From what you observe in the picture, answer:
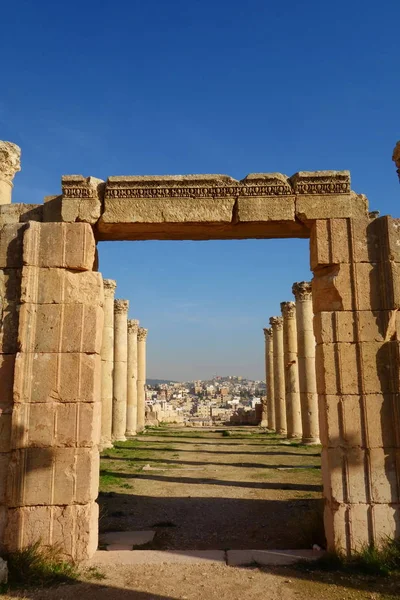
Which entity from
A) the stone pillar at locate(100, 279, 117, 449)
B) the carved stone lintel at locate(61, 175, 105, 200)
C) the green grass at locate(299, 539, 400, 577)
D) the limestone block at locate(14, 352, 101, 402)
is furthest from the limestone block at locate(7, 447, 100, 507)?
the stone pillar at locate(100, 279, 117, 449)

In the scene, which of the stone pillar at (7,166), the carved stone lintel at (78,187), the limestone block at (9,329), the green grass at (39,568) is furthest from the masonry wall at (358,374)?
the stone pillar at (7,166)

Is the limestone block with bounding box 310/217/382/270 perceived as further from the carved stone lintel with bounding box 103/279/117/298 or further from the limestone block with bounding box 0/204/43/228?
the carved stone lintel with bounding box 103/279/117/298

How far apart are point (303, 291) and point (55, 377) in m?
16.1

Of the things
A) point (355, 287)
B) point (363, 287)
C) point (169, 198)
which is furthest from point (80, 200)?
point (363, 287)

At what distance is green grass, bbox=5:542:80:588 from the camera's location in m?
6.09

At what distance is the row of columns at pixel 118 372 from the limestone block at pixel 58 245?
1256 centimetres

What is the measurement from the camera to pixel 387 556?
6.43 m

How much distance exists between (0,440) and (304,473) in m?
9.68

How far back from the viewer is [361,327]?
23.4 feet

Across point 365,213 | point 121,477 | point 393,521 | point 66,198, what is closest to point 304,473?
point 121,477

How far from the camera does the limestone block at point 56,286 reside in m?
7.17

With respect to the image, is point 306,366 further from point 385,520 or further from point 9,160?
point 9,160

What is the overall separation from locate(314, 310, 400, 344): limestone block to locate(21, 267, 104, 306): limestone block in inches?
135

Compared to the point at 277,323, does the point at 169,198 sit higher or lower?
lower
